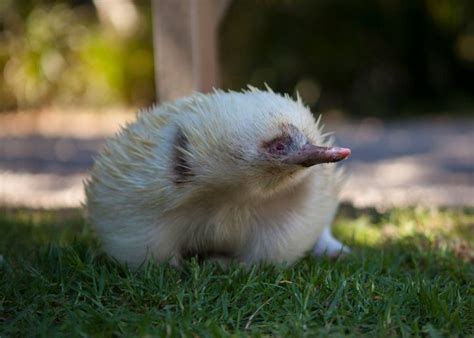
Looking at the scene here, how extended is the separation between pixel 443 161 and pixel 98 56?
7.98 meters

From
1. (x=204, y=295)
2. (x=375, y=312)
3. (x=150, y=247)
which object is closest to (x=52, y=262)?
(x=150, y=247)

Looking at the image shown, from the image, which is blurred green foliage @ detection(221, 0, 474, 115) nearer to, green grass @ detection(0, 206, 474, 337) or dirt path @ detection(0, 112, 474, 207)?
dirt path @ detection(0, 112, 474, 207)

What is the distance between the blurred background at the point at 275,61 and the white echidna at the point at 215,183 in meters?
10.1

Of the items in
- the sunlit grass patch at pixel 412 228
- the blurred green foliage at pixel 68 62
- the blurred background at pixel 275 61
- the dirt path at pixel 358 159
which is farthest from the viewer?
the blurred green foliage at pixel 68 62

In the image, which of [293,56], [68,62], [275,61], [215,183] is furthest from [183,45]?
[68,62]

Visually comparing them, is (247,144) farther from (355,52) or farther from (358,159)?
(355,52)

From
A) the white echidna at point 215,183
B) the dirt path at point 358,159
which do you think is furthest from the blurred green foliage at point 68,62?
the white echidna at point 215,183

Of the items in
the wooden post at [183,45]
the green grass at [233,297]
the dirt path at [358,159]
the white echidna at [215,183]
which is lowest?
the dirt path at [358,159]

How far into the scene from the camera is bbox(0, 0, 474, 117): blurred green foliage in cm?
1498

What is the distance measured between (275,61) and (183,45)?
9107 mm

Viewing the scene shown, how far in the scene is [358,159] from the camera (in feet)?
34.6

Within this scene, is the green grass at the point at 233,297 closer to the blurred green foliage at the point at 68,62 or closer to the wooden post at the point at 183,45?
the wooden post at the point at 183,45

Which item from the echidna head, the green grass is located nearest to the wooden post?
the green grass

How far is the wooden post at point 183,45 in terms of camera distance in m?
6.07
